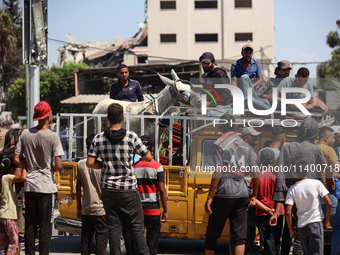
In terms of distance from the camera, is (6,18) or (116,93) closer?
(116,93)

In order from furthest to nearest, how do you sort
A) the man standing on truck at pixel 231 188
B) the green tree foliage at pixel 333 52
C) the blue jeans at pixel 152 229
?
the green tree foliage at pixel 333 52 → the blue jeans at pixel 152 229 → the man standing on truck at pixel 231 188

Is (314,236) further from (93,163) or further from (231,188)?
(93,163)

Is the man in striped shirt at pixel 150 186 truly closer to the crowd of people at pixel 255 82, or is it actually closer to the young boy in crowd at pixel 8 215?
the young boy in crowd at pixel 8 215

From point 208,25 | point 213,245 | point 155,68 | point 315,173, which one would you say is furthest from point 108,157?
point 208,25

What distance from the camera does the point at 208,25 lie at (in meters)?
48.9

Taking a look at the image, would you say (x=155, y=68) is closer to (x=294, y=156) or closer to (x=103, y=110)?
(x=103, y=110)

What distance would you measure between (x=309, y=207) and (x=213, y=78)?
3.73 m

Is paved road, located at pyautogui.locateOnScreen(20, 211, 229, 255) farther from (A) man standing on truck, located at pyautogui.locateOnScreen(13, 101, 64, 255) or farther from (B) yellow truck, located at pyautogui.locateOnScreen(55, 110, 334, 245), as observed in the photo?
(A) man standing on truck, located at pyautogui.locateOnScreen(13, 101, 64, 255)

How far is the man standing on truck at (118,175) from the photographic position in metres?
6.20

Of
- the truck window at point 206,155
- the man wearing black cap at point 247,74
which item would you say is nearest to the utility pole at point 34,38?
the man wearing black cap at point 247,74

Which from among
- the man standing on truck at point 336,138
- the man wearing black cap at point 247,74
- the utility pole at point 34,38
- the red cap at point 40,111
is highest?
the utility pole at point 34,38

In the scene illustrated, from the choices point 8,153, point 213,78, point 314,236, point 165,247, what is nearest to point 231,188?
point 314,236

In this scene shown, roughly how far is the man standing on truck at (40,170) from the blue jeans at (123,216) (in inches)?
31.7

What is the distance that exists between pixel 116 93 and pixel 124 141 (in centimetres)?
457
